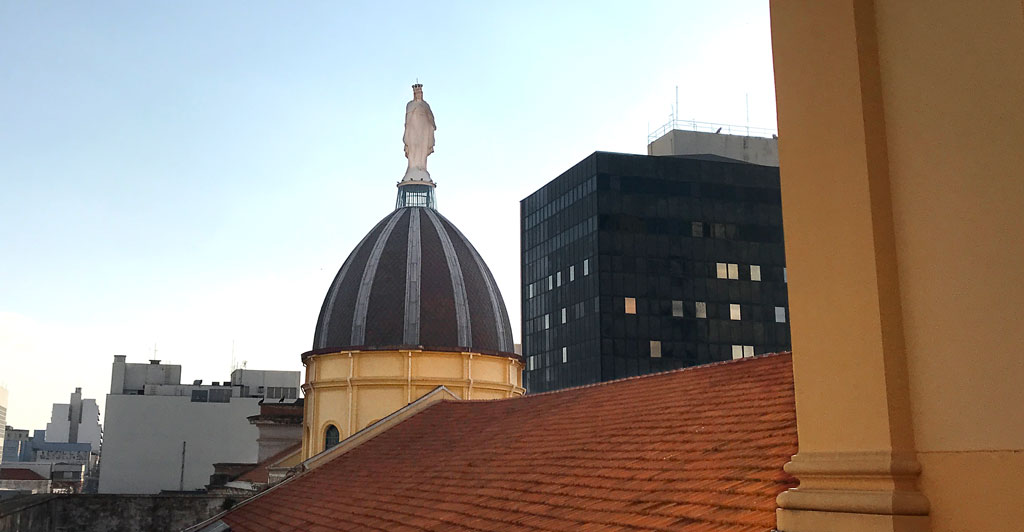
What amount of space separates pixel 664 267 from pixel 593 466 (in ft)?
261

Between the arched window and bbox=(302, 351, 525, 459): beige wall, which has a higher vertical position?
bbox=(302, 351, 525, 459): beige wall

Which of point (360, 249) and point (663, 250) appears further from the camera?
point (663, 250)

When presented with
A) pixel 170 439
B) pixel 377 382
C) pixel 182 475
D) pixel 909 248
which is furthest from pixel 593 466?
pixel 170 439

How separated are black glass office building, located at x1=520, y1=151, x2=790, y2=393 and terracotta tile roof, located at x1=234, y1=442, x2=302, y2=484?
5003 cm

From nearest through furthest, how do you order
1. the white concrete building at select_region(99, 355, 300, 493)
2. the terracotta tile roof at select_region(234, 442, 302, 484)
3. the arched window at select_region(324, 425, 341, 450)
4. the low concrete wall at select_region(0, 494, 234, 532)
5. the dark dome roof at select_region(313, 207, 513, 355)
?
the low concrete wall at select_region(0, 494, 234, 532) → the arched window at select_region(324, 425, 341, 450) → the dark dome roof at select_region(313, 207, 513, 355) → the terracotta tile roof at select_region(234, 442, 302, 484) → the white concrete building at select_region(99, 355, 300, 493)

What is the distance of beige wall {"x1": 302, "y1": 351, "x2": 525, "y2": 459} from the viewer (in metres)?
29.5

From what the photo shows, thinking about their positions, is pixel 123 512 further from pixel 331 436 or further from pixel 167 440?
pixel 167 440

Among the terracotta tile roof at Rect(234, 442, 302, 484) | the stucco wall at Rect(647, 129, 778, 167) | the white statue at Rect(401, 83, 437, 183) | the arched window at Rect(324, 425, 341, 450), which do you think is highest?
the stucco wall at Rect(647, 129, 778, 167)

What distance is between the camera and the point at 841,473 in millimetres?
4824

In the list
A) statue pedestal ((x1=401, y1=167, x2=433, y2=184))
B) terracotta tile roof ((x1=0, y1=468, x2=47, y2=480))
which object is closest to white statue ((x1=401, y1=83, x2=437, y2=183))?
statue pedestal ((x1=401, y1=167, x2=433, y2=184))

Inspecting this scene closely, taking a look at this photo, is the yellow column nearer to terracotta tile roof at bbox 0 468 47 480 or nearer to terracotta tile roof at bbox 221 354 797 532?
terracotta tile roof at bbox 221 354 797 532

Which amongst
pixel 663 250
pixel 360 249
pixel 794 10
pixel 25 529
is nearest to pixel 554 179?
pixel 663 250

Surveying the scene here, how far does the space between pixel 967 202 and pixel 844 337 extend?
3.08 feet

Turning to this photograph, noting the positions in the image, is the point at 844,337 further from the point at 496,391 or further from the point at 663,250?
the point at 663,250
